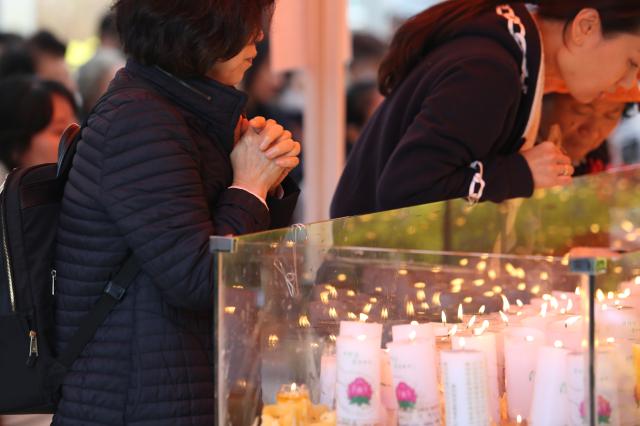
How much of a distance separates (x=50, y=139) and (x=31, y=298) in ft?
6.91

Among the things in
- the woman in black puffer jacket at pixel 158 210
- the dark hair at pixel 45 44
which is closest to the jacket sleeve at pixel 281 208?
the woman in black puffer jacket at pixel 158 210

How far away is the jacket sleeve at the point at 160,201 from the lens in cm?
165

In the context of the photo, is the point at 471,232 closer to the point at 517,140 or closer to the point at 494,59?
the point at 517,140

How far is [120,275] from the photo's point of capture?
173cm

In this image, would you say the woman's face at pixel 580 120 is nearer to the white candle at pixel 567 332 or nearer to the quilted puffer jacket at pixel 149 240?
the white candle at pixel 567 332

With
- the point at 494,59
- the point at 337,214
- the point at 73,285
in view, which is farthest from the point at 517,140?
the point at 73,285

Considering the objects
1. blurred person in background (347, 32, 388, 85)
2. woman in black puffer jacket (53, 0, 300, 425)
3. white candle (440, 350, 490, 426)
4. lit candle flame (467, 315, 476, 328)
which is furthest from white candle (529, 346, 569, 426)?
blurred person in background (347, 32, 388, 85)

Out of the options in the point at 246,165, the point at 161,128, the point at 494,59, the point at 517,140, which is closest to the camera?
the point at 161,128

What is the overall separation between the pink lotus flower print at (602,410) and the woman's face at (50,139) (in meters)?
2.56

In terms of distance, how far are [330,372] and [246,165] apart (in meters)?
0.42

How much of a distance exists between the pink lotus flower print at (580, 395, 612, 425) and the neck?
45.7 inches

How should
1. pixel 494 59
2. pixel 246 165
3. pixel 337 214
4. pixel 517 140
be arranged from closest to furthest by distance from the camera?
pixel 246 165 → pixel 494 59 → pixel 517 140 → pixel 337 214

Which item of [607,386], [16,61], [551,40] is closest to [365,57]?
[16,61]

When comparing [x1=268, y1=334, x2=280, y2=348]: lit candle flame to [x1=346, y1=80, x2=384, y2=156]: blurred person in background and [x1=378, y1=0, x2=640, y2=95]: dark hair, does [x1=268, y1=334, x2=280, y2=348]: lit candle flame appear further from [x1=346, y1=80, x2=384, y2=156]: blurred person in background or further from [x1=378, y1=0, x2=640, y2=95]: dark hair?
[x1=346, y1=80, x2=384, y2=156]: blurred person in background
